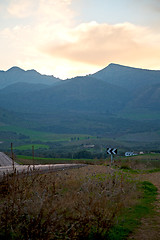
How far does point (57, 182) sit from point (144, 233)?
6187 mm

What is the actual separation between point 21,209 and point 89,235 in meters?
1.82

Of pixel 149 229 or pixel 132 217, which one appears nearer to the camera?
pixel 149 229

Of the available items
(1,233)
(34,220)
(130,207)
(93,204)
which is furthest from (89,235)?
(130,207)

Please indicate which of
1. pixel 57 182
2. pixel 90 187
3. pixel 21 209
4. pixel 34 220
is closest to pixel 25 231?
pixel 34 220

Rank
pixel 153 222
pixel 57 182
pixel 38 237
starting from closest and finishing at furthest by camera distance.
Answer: pixel 38 237
pixel 153 222
pixel 57 182

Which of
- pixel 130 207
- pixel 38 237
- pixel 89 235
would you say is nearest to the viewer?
pixel 38 237

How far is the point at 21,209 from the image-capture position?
7398mm

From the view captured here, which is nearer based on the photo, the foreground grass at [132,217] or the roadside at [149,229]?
the roadside at [149,229]

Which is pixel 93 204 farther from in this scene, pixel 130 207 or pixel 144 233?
pixel 130 207

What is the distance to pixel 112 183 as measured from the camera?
543 inches

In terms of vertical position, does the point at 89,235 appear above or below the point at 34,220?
below

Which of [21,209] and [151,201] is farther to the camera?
[151,201]

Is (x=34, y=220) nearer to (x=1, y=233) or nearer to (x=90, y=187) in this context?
(x=1, y=233)

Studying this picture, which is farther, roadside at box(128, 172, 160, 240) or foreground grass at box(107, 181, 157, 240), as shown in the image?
foreground grass at box(107, 181, 157, 240)
